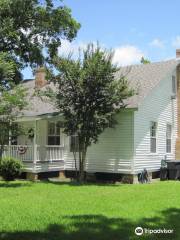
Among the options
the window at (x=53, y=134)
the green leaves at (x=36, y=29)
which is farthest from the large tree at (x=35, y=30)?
the window at (x=53, y=134)

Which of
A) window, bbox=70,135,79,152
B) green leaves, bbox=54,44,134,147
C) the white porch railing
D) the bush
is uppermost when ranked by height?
green leaves, bbox=54,44,134,147

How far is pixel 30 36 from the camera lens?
30.5 metres

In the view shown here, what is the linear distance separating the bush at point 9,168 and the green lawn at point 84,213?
194 inches

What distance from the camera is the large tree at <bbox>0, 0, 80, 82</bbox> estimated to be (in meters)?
28.8

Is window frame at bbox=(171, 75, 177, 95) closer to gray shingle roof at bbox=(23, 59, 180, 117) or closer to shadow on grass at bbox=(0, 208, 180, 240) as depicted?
gray shingle roof at bbox=(23, 59, 180, 117)

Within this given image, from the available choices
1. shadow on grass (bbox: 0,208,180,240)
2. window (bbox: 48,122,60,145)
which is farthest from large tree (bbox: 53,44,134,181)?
shadow on grass (bbox: 0,208,180,240)

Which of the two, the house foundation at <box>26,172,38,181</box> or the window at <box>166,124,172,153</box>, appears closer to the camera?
the house foundation at <box>26,172,38,181</box>

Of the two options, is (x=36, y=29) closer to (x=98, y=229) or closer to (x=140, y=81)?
(x=140, y=81)

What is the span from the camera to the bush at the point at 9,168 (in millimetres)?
20562

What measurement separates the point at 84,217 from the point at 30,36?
74.3 feet

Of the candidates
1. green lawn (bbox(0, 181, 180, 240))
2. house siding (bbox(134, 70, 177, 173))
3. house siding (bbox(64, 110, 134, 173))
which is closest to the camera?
green lawn (bbox(0, 181, 180, 240))

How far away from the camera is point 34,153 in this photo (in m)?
21.1

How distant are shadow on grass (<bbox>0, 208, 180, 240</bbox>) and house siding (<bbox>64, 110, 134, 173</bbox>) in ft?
34.6

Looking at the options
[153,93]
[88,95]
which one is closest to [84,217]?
[88,95]
